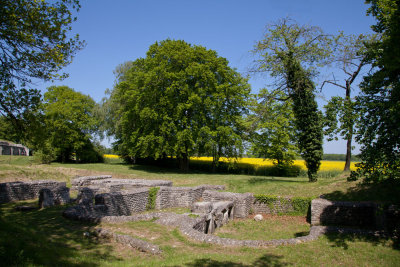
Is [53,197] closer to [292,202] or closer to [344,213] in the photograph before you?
[292,202]

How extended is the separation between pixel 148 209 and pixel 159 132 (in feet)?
43.2

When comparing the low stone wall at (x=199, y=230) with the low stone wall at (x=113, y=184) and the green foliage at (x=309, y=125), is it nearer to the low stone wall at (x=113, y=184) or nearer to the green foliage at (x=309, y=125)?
the low stone wall at (x=113, y=184)

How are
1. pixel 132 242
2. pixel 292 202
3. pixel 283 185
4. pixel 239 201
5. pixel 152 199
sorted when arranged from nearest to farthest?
1. pixel 132 242
2. pixel 239 201
3. pixel 292 202
4. pixel 152 199
5. pixel 283 185

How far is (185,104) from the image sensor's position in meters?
28.2

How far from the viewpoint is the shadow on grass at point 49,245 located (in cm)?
611

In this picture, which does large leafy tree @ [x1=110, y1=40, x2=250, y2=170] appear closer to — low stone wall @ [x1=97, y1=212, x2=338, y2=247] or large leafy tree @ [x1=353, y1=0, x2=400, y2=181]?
low stone wall @ [x1=97, y1=212, x2=338, y2=247]

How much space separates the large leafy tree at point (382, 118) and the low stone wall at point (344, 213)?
3.48 meters

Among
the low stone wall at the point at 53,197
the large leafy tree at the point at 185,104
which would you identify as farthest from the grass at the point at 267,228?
the large leafy tree at the point at 185,104

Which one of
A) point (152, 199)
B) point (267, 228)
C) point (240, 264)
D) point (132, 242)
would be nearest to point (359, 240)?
point (267, 228)

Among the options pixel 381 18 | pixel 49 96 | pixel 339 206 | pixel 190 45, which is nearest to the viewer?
pixel 381 18

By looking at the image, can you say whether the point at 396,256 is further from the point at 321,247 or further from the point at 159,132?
the point at 159,132

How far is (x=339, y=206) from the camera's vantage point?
1356 centimetres

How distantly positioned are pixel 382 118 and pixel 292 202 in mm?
8352

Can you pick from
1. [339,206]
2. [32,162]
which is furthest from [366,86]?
[32,162]
